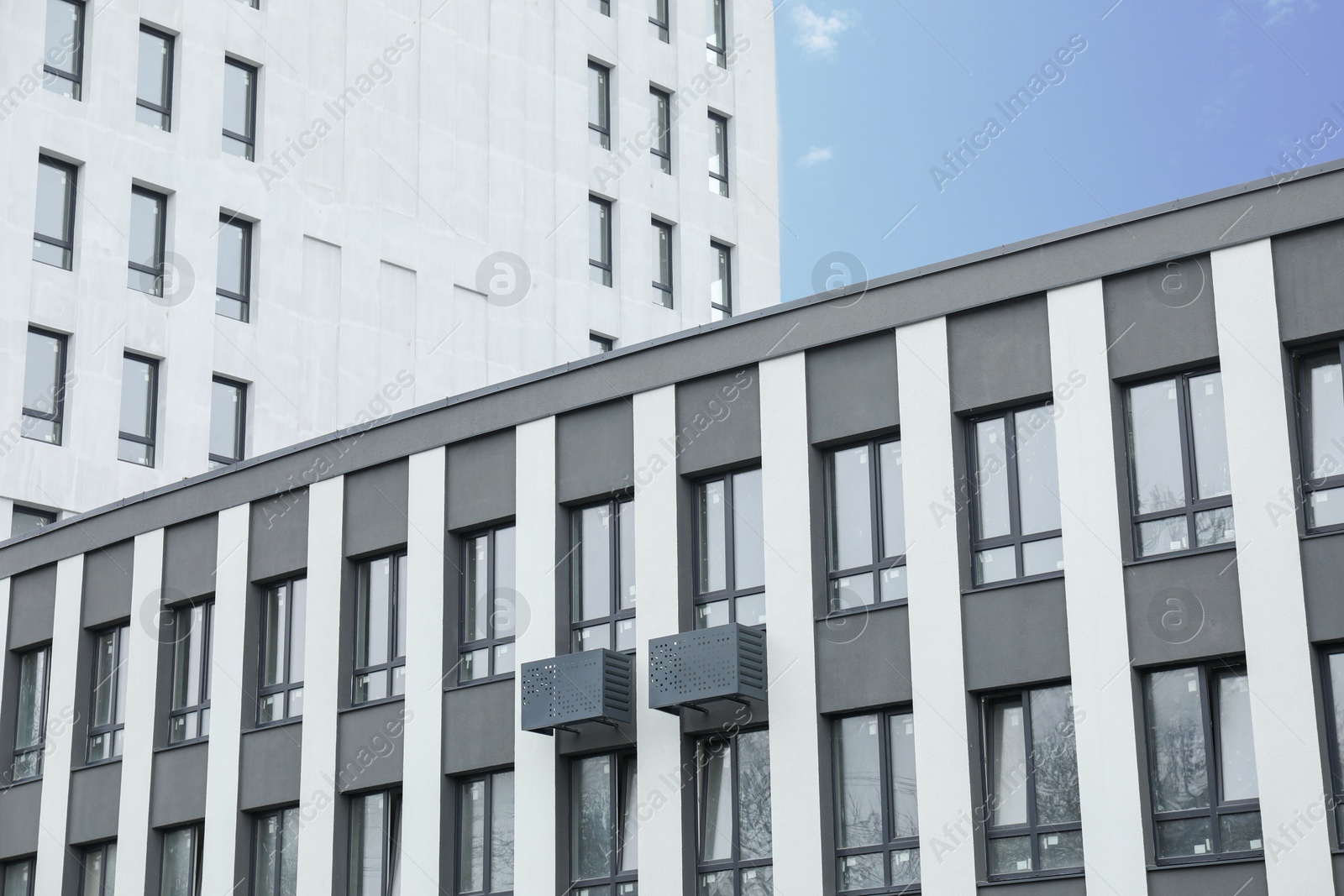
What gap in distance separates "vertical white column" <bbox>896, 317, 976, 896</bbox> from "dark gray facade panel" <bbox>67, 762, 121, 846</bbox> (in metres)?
13.5

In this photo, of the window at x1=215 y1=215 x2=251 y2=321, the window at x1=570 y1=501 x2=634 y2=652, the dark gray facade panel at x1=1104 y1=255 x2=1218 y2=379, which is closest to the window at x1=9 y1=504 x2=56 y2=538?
the window at x1=215 y1=215 x2=251 y2=321

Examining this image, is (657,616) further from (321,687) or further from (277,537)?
(277,537)

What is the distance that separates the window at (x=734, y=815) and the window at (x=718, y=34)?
3554 centimetres

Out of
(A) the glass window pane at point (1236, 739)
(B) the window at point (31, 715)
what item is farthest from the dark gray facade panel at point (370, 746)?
(A) the glass window pane at point (1236, 739)

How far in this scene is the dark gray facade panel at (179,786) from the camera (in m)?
26.0

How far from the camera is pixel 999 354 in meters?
20.0

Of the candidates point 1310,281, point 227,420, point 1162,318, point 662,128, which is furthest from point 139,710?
point 662,128

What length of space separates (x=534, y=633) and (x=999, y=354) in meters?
7.01

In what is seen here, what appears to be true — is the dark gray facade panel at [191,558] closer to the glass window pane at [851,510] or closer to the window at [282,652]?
the window at [282,652]

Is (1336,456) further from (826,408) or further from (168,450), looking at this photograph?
(168,450)

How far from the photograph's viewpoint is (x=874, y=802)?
19938 mm

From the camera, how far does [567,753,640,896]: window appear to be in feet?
71.6

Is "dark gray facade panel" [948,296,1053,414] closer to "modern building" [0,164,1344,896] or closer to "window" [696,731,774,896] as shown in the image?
"modern building" [0,164,1344,896]

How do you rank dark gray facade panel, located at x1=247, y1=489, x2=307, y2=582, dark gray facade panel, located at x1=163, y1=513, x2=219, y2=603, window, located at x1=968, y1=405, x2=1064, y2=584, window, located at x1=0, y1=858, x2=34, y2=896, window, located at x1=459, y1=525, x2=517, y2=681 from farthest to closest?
1. window, located at x1=0, y1=858, x2=34, y2=896
2. dark gray facade panel, located at x1=163, y1=513, x2=219, y2=603
3. dark gray facade panel, located at x1=247, y1=489, x2=307, y2=582
4. window, located at x1=459, y1=525, x2=517, y2=681
5. window, located at x1=968, y1=405, x2=1064, y2=584
